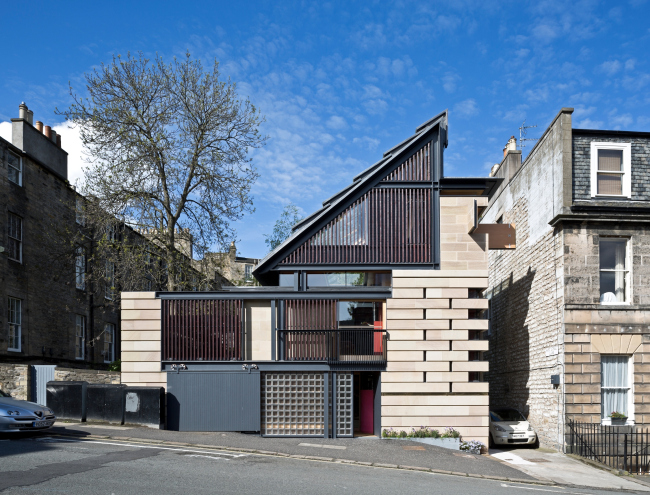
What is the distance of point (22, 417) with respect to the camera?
14.6 meters

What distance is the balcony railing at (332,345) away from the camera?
19.1m

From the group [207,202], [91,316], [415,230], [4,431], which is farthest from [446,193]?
[91,316]

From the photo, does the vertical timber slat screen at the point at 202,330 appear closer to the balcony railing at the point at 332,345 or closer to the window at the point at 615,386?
the balcony railing at the point at 332,345

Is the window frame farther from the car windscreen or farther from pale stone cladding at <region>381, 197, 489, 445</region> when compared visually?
the car windscreen

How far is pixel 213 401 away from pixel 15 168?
579 inches

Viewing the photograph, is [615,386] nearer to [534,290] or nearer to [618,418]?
[618,418]

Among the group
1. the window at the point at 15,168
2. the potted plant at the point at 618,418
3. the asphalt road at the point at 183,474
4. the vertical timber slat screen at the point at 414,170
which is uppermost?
the window at the point at 15,168

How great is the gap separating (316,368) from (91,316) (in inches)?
706

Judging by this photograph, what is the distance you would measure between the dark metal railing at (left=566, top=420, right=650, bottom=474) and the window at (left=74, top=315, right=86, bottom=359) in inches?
922

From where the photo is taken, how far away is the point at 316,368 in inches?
752

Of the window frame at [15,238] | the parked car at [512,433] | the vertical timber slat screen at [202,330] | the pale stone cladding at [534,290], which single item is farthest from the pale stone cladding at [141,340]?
the pale stone cladding at [534,290]

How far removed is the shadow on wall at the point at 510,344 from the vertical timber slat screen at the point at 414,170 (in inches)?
229

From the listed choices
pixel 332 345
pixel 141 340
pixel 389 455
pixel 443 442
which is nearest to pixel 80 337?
pixel 141 340

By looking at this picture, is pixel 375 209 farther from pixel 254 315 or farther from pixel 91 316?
pixel 91 316
